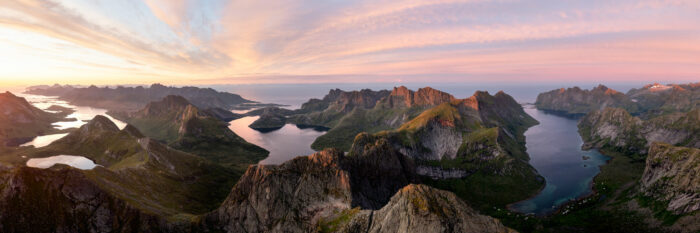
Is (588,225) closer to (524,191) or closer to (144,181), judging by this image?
(524,191)

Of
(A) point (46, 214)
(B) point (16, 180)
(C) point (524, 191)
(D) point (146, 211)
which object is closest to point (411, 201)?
(D) point (146, 211)

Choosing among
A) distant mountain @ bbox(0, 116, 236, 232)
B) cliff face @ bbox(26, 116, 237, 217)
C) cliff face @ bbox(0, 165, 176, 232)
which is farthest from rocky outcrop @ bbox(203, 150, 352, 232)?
cliff face @ bbox(26, 116, 237, 217)

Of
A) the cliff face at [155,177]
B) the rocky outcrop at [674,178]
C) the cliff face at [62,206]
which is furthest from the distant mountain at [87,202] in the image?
the rocky outcrop at [674,178]

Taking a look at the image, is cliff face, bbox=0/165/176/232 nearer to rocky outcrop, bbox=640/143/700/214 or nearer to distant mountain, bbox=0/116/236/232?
distant mountain, bbox=0/116/236/232

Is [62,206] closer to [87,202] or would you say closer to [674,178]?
[87,202]

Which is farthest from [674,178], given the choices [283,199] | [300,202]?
[283,199]

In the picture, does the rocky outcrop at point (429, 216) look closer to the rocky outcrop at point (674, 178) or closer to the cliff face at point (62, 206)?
the cliff face at point (62, 206)

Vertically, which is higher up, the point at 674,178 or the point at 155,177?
the point at 674,178
